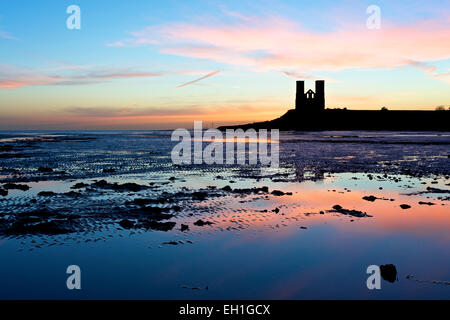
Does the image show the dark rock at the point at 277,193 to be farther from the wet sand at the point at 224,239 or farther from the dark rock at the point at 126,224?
the dark rock at the point at 126,224

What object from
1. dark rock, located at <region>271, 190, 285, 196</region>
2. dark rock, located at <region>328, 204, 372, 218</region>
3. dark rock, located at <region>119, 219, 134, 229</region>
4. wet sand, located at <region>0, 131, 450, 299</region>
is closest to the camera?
wet sand, located at <region>0, 131, 450, 299</region>

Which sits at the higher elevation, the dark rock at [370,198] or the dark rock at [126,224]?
the dark rock at [370,198]

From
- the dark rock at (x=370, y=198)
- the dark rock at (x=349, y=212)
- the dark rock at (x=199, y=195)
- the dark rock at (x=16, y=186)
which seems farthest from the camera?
the dark rock at (x=16, y=186)

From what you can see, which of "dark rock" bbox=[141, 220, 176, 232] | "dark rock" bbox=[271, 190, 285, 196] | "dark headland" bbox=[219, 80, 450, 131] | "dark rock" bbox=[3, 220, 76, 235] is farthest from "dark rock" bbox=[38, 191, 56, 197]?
"dark headland" bbox=[219, 80, 450, 131]

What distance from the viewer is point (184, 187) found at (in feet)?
51.9

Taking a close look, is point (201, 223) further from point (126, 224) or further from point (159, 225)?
point (126, 224)

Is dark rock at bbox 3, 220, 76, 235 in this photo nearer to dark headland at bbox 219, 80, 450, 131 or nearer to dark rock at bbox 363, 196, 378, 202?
dark rock at bbox 363, 196, 378, 202

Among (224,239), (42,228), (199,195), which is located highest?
(199,195)

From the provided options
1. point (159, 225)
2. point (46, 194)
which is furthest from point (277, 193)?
point (46, 194)

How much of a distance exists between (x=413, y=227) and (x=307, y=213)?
2.91m

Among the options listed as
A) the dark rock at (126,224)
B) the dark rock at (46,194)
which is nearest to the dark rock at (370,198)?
the dark rock at (126,224)

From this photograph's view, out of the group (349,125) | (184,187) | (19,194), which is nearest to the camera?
(19,194)
